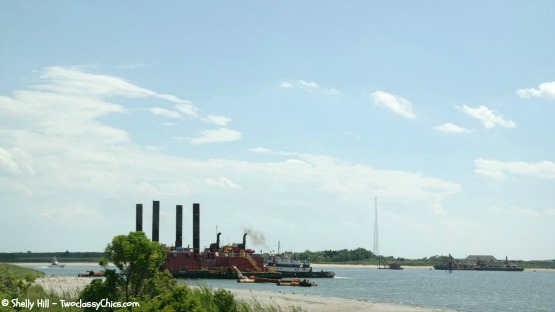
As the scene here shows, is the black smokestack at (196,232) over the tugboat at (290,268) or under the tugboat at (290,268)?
over

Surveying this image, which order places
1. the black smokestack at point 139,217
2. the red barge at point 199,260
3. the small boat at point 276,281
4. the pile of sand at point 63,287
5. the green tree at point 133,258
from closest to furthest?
the green tree at point 133,258
the pile of sand at point 63,287
the small boat at point 276,281
the red barge at point 199,260
the black smokestack at point 139,217

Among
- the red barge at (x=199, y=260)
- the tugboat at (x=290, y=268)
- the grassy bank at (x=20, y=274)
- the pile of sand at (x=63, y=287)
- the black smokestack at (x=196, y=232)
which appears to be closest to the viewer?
the grassy bank at (x=20, y=274)

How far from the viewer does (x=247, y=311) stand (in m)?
28.3

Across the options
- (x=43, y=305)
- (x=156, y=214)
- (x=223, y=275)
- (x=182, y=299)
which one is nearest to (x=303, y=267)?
(x=223, y=275)

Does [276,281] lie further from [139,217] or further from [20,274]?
[20,274]

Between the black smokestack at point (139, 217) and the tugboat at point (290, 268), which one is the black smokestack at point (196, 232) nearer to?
the black smokestack at point (139, 217)

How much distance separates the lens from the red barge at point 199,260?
12281 cm

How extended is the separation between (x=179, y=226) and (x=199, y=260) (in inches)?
319

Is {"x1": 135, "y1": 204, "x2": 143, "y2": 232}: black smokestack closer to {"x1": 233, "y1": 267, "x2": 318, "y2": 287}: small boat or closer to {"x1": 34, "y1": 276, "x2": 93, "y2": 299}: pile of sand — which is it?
{"x1": 233, "y1": 267, "x2": 318, "y2": 287}: small boat

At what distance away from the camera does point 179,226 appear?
421 ft

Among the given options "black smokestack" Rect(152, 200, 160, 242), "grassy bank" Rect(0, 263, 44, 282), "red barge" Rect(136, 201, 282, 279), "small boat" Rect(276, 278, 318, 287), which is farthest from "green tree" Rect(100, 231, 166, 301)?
"black smokestack" Rect(152, 200, 160, 242)

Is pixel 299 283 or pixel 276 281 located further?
pixel 276 281

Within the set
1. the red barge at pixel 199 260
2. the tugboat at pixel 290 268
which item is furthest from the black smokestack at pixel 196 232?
the tugboat at pixel 290 268

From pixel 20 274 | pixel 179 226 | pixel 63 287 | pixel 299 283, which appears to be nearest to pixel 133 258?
pixel 63 287
